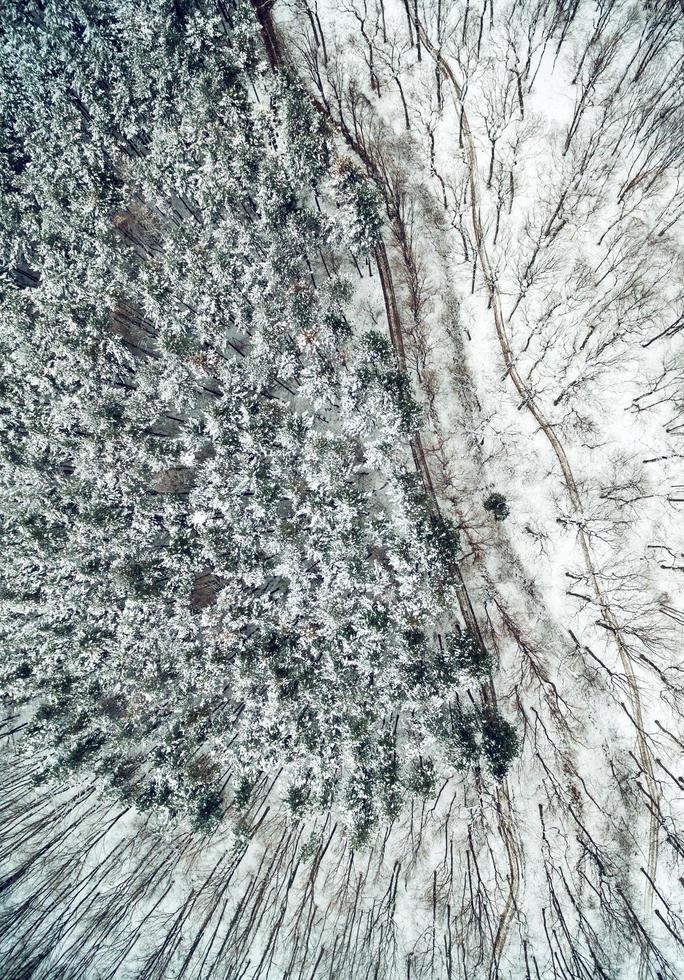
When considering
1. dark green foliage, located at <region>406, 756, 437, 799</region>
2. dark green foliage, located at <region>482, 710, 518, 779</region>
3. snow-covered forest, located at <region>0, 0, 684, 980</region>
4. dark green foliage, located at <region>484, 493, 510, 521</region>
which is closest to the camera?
dark green foliage, located at <region>406, 756, 437, 799</region>

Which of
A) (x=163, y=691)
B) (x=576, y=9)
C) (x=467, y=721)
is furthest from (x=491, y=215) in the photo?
(x=163, y=691)

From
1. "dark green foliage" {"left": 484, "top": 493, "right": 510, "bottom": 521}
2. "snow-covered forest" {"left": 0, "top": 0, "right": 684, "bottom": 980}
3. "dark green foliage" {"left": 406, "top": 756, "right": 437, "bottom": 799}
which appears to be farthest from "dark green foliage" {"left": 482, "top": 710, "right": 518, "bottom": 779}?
"dark green foliage" {"left": 484, "top": 493, "right": 510, "bottom": 521}

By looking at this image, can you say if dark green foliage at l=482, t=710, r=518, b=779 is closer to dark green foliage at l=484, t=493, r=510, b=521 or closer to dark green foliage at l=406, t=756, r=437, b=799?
dark green foliage at l=406, t=756, r=437, b=799

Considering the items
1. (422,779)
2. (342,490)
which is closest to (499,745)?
(422,779)

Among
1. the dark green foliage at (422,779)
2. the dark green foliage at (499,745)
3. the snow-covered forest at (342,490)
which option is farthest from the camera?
the snow-covered forest at (342,490)

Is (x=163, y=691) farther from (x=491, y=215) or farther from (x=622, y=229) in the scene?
(x=622, y=229)

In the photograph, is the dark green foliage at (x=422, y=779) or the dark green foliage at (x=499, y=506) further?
the dark green foliage at (x=499, y=506)

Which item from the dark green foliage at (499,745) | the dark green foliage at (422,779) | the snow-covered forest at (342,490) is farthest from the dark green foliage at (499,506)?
the dark green foliage at (422,779)

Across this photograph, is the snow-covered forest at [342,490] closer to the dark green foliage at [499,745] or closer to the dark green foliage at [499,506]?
the dark green foliage at [499,745]
